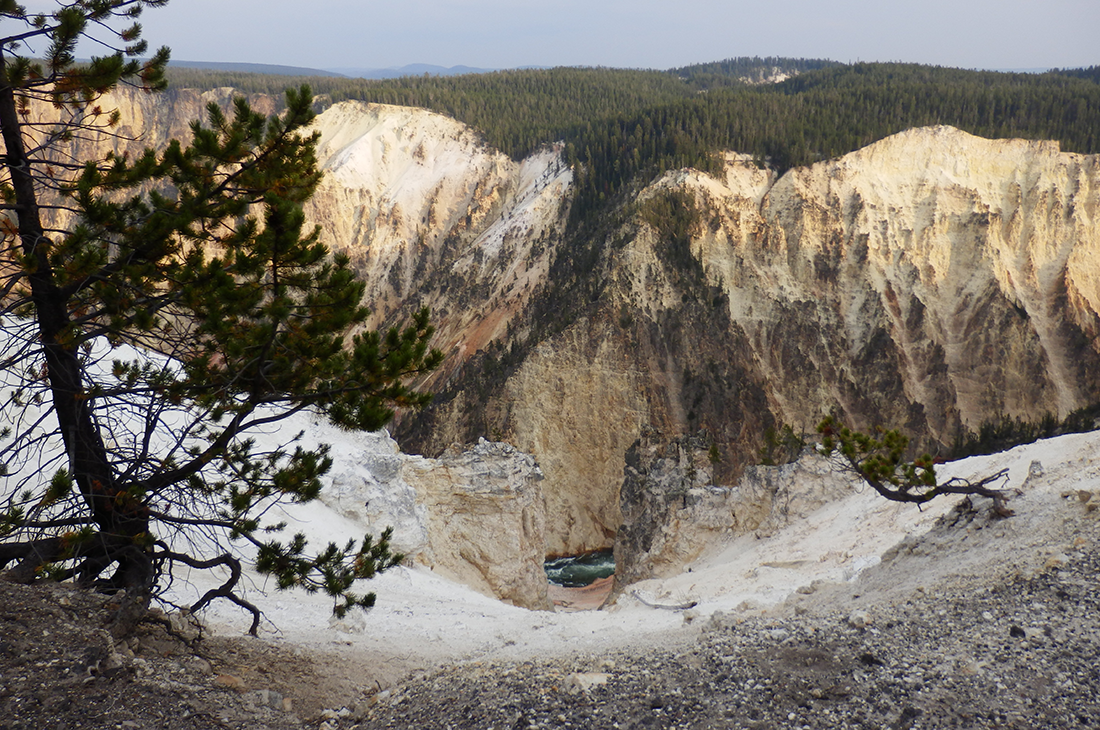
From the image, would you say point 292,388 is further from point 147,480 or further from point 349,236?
point 349,236

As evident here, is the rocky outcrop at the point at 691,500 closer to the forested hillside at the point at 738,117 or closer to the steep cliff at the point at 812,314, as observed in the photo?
the steep cliff at the point at 812,314

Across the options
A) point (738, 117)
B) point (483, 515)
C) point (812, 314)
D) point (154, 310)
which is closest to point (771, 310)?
point (812, 314)

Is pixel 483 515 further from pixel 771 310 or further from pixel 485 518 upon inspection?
pixel 771 310

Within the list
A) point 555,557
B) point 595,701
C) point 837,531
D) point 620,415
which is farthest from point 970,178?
point 595,701

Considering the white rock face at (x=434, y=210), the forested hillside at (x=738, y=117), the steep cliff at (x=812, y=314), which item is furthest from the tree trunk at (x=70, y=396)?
the forested hillside at (x=738, y=117)

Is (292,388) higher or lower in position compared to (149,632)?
higher

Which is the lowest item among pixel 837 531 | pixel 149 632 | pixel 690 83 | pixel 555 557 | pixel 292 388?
pixel 555 557

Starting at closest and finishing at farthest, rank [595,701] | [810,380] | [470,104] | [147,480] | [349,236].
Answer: [595,701] < [147,480] < [810,380] < [349,236] < [470,104]
